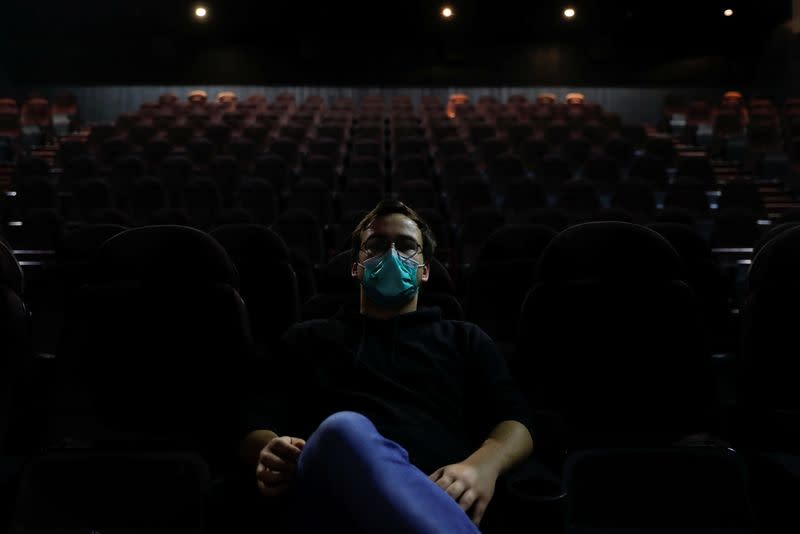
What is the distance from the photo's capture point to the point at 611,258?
4.37ft

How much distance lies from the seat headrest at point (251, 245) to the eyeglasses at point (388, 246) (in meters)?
0.70

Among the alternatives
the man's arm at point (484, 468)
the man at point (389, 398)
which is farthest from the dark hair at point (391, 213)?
the man's arm at point (484, 468)

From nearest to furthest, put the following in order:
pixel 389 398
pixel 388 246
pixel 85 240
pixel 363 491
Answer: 1. pixel 363 491
2. pixel 389 398
3. pixel 388 246
4. pixel 85 240

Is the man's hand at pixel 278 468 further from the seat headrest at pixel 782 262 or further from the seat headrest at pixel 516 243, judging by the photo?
the seat headrest at pixel 516 243

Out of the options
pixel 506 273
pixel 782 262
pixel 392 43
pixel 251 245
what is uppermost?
pixel 392 43

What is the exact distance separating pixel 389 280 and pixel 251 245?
2.64 ft

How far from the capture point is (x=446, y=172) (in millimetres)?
4883

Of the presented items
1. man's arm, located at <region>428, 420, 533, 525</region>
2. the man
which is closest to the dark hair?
the man

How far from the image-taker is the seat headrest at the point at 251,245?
6.28ft

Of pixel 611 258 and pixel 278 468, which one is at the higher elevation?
pixel 611 258

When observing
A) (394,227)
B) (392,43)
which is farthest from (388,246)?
(392,43)

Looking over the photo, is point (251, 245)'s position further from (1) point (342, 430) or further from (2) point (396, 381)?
(1) point (342, 430)

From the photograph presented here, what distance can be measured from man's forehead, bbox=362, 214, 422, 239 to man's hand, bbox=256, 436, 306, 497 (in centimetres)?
44

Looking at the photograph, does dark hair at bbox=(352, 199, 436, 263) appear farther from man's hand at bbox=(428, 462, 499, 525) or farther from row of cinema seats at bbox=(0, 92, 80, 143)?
row of cinema seats at bbox=(0, 92, 80, 143)
